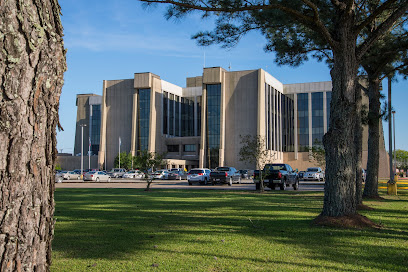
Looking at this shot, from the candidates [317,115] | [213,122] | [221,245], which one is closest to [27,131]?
[221,245]

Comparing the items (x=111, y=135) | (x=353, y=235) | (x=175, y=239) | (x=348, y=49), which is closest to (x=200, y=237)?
(x=175, y=239)

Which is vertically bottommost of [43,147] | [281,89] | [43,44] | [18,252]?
[18,252]

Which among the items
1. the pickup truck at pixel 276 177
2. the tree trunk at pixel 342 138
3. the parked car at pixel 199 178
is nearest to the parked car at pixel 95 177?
the parked car at pixel 199 178

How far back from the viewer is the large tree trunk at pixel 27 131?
3.13 meters

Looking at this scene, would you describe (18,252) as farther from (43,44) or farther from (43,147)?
(43,44)

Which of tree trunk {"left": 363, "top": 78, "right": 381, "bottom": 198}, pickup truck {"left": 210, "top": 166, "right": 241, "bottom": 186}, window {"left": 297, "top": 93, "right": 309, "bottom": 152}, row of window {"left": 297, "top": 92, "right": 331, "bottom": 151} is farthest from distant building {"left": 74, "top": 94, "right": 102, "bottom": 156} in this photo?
tree trunk {"left": 363, "top": 78, "right": 381, "bottom": 198}

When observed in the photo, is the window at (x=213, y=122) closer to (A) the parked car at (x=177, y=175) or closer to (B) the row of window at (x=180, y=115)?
(B) the row of window at (x=180, y=115)

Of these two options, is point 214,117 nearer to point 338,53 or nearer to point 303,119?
point 303,119

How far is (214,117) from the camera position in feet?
288

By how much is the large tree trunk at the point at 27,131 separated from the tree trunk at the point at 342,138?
8558 mm

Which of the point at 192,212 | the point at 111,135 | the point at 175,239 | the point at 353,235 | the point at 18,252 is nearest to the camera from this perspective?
the point at 18,252

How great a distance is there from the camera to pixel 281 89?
97625 millimetres

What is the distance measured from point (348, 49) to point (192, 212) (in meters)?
6.73

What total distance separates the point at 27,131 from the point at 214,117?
278ft
